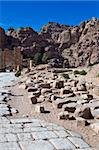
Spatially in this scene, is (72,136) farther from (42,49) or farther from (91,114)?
(42,49)

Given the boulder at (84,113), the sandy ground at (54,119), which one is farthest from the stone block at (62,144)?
the boulder at (84,113)

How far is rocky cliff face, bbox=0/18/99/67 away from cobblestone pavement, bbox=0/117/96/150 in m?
74.6

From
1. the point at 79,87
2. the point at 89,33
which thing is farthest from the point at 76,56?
the point at 79,87

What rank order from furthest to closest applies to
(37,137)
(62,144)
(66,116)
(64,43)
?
(64,43) < (66,116) < (37,137) < (62,144)

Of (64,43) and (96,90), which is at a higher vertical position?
(64,43)

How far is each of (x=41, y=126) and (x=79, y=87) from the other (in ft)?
23.2

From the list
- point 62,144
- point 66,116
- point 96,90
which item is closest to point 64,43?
point 96,90

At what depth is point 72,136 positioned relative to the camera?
269 inches

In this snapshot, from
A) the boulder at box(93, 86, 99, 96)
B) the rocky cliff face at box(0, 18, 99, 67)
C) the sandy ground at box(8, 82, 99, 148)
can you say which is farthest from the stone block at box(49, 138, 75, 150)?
the rocky cliff face at box(0, 18, 99, 67)

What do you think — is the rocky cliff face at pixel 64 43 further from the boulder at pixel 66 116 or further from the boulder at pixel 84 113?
the boulder at pixel 66 116

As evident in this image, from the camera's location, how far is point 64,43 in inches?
3703

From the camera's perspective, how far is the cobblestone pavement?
5.99 metres

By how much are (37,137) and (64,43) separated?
88.3 m

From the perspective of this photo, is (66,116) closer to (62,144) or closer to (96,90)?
(62,144)
